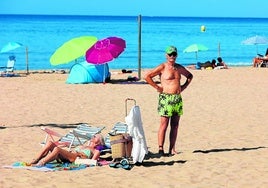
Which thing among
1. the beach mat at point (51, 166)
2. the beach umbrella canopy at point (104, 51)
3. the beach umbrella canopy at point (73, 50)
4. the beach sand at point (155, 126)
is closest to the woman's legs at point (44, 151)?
the beach mat at point (51, 166)

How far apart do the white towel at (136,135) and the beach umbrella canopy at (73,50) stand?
34.1ft

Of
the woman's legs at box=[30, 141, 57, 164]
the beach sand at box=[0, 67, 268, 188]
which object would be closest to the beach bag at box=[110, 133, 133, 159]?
the beach sand at box=[0, 67, 268, 188]

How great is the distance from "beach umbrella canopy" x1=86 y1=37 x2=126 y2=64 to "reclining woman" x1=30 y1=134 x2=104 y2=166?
9.13 m

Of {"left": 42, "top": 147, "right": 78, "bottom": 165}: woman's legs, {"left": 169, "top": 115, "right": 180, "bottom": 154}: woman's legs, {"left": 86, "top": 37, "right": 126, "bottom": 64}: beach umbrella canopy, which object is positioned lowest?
{"left": 42, "top": 147, "right": 78, "bottom": 165}: woman's legs

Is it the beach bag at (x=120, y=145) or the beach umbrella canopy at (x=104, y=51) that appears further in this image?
the beach umbrella canopy at (x=104, y=51)

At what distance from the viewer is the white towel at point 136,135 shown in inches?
306

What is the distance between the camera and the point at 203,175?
24.4 ft

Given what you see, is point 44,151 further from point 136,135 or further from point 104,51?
point 104,51

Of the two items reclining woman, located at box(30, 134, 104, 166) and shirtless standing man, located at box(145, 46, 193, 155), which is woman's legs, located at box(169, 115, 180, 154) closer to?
shirtless standing man, located at box(145, 46, 193, 155)

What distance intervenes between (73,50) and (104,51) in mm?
1282

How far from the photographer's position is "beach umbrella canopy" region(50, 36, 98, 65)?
18266 millimetres

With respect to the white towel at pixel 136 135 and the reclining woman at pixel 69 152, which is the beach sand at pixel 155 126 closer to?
the white towel at pixel 136 135

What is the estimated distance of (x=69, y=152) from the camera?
7.99m

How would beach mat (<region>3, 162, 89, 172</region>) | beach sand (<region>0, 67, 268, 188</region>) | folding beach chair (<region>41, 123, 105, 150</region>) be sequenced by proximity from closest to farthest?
beach sand (<region>0, 67, 268, 188</region>) < beach mat (<region>3, 162, 89, 172</region>) < folding beach chair (<region>41, 123, 105, 150</region>)
